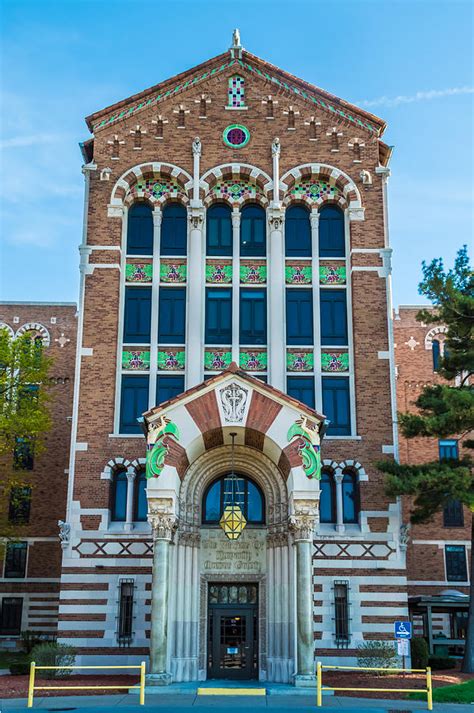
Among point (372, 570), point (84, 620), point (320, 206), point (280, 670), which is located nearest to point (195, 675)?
point (280, 670)

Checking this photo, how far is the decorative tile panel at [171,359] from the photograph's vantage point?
3253cm

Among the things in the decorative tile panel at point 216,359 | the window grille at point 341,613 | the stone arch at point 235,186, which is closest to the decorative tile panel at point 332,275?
the stone arch at point 235,186

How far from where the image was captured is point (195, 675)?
26906 millimetres

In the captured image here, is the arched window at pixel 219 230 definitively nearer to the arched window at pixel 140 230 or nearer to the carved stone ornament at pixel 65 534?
the arched window at pixel 140 230

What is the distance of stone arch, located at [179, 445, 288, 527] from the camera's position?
2845 cm

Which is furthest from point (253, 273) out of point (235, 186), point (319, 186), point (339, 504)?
point (339, 504)

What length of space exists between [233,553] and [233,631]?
8.52ft

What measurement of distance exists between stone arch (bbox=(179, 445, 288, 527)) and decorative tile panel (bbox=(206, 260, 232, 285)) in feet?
25.4

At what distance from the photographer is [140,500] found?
103 feet

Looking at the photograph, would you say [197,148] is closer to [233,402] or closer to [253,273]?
[253,273]

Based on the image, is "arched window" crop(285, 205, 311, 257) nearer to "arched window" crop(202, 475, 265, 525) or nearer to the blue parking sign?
"arched window" crop(202, 475, 265, 525)

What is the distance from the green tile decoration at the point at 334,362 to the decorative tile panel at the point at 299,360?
479 mm

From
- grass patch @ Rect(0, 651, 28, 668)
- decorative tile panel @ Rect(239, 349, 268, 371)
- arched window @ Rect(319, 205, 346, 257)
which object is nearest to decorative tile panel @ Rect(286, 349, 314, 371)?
decorative tile panel @ Rect(239, 349, 268, 371)

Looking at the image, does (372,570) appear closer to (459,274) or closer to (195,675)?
(195,675)
